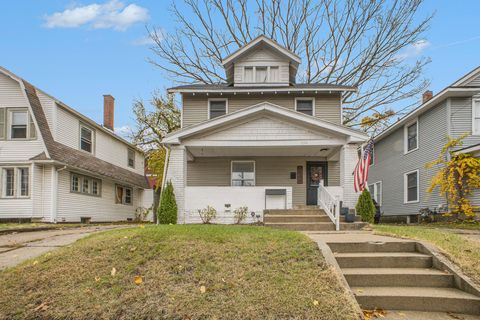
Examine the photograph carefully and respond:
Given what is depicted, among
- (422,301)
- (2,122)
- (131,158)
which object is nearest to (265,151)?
(422,301)

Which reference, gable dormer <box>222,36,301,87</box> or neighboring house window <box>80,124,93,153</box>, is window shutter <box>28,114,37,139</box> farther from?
gable dormer <box>222,36,301,87</box>

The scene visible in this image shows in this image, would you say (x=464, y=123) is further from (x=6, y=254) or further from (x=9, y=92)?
(x=9, y=92)

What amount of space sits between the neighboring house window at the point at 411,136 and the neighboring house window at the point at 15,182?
1861cm

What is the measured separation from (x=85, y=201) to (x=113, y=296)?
1536cm

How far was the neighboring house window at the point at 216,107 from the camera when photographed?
55.2ft

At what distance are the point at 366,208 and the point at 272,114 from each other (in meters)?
4.72

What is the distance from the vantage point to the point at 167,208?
40.6ft

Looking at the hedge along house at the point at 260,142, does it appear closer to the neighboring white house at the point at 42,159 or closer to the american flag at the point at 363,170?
the american flag at the point at 363,170

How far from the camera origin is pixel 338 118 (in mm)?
16703

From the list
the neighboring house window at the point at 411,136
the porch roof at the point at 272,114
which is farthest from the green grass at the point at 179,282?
the neighboring house window at the point at 411,136

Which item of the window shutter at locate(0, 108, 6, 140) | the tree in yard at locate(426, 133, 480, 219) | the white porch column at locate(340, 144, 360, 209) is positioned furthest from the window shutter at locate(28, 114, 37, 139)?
the tree in yard at locate(426, 133, 480, 219)

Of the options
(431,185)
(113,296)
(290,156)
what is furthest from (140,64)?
(113,296)

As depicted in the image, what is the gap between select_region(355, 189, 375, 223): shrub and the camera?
12.2 m

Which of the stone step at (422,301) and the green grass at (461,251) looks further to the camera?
the green grass at (461,251)
